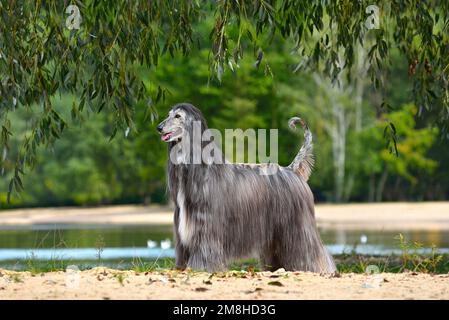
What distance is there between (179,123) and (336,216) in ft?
84.0

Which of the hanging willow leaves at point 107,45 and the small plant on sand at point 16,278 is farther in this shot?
the hanging willow leaves at point 107,45

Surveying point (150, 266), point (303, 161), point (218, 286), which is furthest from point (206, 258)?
point (218, 286)

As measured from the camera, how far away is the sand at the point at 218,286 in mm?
6688

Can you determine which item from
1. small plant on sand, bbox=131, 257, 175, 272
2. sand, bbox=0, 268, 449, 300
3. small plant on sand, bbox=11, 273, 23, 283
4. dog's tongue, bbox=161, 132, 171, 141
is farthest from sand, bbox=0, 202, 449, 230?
small plant on sand, bbox=11, 273, 23, 283

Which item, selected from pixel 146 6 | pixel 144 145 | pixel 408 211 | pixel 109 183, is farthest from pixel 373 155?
pixel 146 6

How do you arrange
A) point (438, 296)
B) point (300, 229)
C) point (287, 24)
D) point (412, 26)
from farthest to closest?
point (412, 26) < point (300, 229) < point (287, 24) < point (438, 296)

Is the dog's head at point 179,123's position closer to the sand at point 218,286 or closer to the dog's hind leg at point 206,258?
the dog's hind leg at point 206,258

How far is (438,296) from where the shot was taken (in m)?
6.70

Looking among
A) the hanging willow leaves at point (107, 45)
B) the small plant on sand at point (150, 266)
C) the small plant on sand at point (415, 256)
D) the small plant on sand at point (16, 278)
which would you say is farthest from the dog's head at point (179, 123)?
the small plant on sand at point (415, 256)

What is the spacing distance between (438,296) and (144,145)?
33760 mm

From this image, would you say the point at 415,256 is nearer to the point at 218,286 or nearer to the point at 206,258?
the point at 206,258

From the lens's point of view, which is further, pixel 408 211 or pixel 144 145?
pixel 144 145

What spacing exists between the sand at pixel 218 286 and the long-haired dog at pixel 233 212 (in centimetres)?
123

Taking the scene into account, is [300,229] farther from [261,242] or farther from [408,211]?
[408,211]
